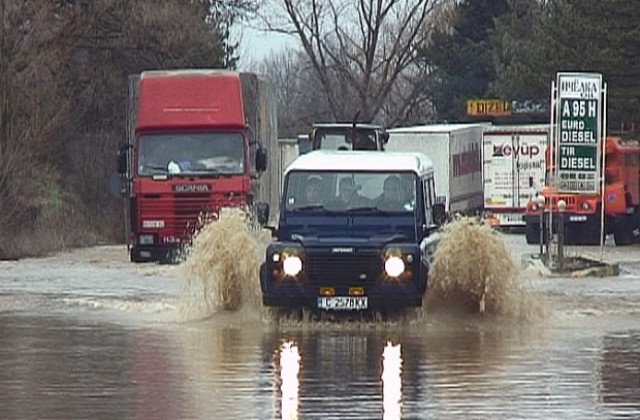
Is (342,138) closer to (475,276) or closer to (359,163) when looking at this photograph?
(359,163)

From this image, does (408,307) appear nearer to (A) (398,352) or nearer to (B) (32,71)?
(A) (398,352)

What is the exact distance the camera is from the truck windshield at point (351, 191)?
74.2 ft

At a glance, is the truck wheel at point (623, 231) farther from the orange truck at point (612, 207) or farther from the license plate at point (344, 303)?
the license plate at point (344, 303)

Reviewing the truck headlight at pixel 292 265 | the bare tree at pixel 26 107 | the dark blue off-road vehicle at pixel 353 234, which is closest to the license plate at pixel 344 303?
the dark blue off-road vehicle at pixel 353 234

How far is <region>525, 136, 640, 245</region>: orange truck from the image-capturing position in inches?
1832

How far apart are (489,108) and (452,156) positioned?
47.0ft

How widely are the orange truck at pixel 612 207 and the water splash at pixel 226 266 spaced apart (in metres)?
23.5

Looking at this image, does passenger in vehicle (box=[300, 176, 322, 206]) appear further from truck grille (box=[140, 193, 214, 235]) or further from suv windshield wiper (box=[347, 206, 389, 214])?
truck grille (box=[140, 193, 214, 235])

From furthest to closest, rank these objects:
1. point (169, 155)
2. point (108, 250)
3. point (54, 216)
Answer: point (54, 216), point (108, 250), point (169, 155)

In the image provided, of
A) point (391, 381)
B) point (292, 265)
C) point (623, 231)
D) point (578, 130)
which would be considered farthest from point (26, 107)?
point (391, 381)

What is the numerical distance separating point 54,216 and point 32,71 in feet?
14.7

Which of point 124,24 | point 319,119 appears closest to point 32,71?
point 124,24

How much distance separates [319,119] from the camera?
91000 mm

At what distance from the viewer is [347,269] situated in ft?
69.5
